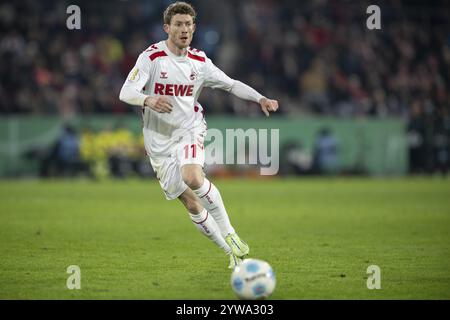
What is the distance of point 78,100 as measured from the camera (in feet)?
80.3

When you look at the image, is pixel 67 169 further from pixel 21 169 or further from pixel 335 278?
pixel 335 278

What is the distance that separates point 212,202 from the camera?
27.7 feet

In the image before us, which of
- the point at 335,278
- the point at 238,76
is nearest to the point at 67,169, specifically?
the point at 238,76

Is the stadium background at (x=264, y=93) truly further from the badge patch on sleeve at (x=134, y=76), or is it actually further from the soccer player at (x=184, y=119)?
the badge patch on sleeve at (x=134, y=76)

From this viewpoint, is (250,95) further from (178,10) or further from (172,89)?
(178,10)

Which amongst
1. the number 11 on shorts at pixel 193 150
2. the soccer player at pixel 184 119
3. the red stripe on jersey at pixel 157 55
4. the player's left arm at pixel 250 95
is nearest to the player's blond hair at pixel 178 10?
the soccer player at pixel 184 119

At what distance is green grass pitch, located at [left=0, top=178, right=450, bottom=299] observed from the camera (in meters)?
7.34

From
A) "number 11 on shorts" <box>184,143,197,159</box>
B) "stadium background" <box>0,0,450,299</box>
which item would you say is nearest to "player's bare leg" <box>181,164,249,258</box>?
"number 11 on shorts" <box>184,143,197,159</box>

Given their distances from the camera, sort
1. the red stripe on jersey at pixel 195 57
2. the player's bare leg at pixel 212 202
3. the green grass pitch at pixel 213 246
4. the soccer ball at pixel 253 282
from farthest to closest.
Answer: the red stripe on jersey at pixel 195 57 → the player's bare leg at pixel 212 202 → the green grass pitch at pixel 213 246 → the soccer ball at pixel 253 282

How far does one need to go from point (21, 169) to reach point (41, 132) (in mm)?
1204

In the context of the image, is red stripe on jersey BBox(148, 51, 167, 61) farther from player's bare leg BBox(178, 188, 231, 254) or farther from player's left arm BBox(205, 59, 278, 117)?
player's bare leg BBox(178, 188, 231, 254)

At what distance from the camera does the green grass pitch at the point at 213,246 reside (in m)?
7.34

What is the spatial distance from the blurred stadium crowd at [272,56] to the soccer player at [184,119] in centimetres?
1584

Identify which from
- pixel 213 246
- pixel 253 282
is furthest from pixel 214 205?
pixel 213 246
